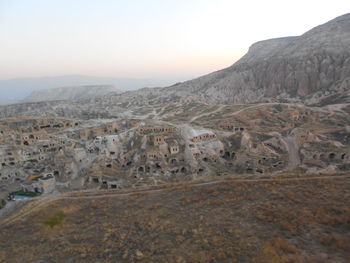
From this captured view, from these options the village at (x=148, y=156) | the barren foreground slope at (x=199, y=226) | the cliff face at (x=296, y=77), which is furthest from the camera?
the cliff face at (x=296, y=77)

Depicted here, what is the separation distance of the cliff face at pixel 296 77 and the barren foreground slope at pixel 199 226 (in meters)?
92.9

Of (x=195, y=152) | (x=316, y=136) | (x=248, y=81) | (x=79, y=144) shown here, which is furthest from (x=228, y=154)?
(x=248, y=81)

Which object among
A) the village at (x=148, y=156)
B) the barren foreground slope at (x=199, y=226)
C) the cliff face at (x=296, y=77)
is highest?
the cliff face at (x=296, y=77)

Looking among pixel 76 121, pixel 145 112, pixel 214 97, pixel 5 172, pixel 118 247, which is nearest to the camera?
pixel 118 247

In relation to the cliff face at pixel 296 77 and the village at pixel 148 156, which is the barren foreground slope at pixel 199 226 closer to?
the village at pixel 148 156

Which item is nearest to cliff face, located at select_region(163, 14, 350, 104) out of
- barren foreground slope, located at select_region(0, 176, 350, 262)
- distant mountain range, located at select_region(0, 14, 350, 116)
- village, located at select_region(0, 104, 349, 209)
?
distant mountain range, located at select_region(0, 14, 350, 116)

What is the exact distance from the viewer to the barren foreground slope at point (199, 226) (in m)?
9.25

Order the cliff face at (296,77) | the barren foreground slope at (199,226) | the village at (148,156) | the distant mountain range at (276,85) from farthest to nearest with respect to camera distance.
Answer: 1. the cliff face at (296,77)
2. the distant mountain range at (276,85)
3. the village at (148,156)
4. the barren foreground slope at (199,226)

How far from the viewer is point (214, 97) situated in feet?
411

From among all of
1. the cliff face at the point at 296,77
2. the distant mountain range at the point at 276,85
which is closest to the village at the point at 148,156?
the distant mountain range at the point at 276,85

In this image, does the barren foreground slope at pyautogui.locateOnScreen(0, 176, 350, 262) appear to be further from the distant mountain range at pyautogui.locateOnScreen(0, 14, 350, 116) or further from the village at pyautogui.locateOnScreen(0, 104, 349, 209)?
the distant mountain range at pyautogui.locateOnScreen(0, 14, 350, 116)

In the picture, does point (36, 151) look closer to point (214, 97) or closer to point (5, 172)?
point (5, 172)

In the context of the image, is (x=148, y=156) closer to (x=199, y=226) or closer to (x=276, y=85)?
(x=199, y=226)

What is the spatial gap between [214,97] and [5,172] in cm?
10053
